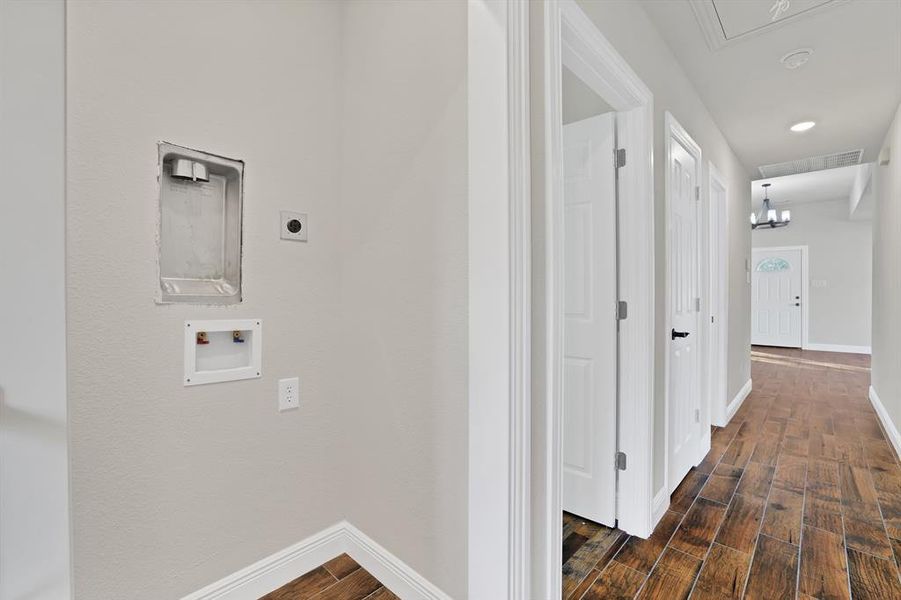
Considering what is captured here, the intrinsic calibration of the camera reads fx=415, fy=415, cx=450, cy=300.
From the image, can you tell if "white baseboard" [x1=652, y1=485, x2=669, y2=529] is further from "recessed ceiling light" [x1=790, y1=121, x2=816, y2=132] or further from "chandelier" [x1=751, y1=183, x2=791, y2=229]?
"chandelier" [x1=751, y1=183, x2=791, y2=229]

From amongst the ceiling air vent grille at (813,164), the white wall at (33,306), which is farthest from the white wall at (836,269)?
the white wall at (33,306)

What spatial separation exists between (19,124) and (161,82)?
41 cm

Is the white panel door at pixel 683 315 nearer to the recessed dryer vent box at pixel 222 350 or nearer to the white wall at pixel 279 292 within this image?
the white wall at pixel 279 292

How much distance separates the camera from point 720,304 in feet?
11.0

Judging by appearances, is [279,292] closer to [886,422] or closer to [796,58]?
[796,58]

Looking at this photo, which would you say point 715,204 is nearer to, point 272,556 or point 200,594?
point 272,556

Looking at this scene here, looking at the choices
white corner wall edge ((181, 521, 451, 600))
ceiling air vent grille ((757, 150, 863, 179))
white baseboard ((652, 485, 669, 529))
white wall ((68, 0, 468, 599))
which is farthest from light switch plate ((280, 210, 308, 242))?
ceiling air vent grille ((757, 150, 863, 179))

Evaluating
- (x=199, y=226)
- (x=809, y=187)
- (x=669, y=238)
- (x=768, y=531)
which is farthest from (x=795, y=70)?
(x=809, y=187)

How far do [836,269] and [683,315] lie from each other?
25.5 ft

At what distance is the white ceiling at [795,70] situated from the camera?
207 cm

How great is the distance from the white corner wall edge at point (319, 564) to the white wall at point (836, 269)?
28.7ft

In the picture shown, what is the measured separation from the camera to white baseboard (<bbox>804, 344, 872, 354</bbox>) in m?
7.61

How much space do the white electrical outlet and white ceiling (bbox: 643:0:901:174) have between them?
2.37 m

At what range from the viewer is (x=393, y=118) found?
1.54 m
